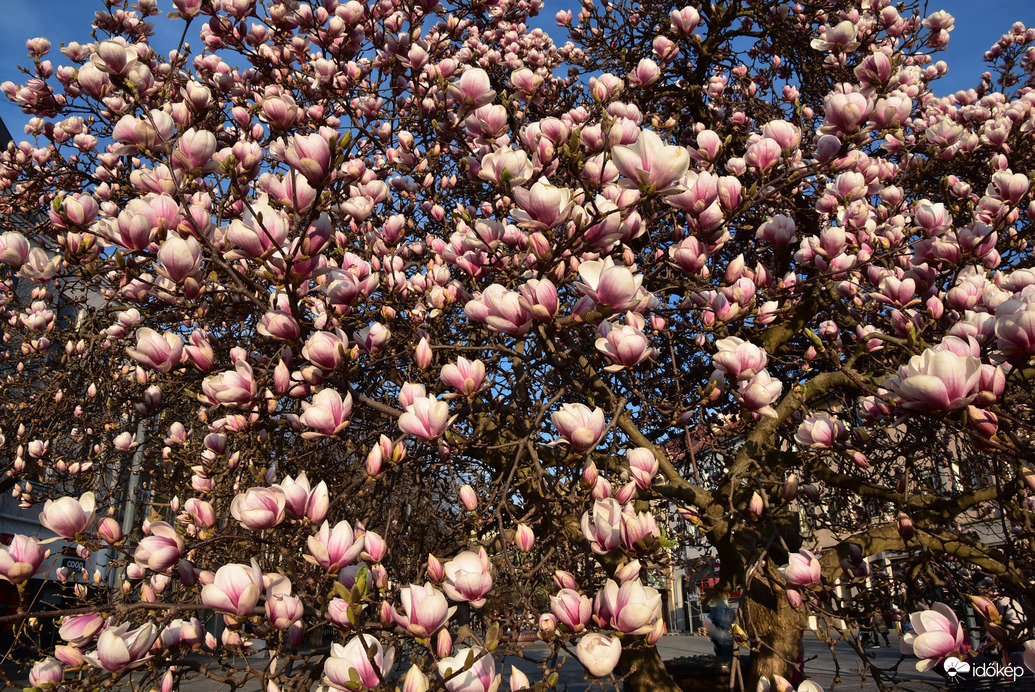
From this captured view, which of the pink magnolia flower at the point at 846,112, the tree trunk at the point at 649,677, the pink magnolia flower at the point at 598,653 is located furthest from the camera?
the tree trunk at the point at 649,677

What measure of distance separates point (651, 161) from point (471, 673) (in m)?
1.36

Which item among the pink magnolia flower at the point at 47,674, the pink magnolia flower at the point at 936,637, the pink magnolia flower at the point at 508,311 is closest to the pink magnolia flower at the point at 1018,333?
the pink magnolia flower at the point at 936,637

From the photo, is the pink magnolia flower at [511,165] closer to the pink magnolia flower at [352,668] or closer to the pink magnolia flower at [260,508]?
the pink magnolia flower at [260,508]

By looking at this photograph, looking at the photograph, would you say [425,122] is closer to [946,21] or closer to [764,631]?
[764,631]

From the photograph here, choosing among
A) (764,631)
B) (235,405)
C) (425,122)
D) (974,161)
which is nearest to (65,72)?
(425,122)

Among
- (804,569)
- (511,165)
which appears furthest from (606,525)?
(511,165)

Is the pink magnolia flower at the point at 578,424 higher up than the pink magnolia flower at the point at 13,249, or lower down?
lower down

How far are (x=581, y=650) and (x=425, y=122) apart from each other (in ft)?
10.9

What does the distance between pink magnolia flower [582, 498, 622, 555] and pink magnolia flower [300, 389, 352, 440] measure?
753 millimetres

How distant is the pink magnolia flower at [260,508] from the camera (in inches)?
56.4

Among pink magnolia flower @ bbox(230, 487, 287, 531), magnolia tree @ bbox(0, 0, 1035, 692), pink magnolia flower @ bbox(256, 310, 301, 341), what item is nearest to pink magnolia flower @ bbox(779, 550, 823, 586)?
magnolia tree @ bbox(0, 0, 1035, 692)

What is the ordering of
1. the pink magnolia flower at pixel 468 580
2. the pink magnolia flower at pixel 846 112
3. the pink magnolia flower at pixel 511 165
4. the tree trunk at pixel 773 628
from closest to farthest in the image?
the pink magnolia flower at pixel 468 580, the pink magnolia flower at pixel 511 165, the pink magnolia flower at pixel 846 112, the tree trunk at pixel 773 628

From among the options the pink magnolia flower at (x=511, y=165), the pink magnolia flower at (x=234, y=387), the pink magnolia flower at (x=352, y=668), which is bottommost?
the pink magnolia flower at (x=352, y=668)

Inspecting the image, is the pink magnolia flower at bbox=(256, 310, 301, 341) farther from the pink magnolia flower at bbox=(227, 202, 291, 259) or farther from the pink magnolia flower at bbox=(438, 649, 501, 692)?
the pink magnolia flower at bbox=(438, 649, 501, 692)
